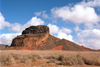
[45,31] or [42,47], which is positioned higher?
Answer: [45,31]

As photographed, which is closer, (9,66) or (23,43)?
(9,66)

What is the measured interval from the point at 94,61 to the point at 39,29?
65.1 m

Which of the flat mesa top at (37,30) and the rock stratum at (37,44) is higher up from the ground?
the flat mesa top at (37,30)

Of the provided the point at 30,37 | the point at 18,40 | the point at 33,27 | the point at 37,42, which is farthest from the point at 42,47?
the point at 33,27

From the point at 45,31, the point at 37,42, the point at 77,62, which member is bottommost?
the point at 77,62

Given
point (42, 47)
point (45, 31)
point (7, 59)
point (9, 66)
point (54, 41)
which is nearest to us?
point (9, 66)

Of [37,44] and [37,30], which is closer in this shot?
[37,44]

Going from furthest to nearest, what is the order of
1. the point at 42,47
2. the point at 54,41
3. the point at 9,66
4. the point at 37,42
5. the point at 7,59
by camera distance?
the point at 54,41, the point at 37,42, the point at 42,47, the point at 7,59, the point at 9,66

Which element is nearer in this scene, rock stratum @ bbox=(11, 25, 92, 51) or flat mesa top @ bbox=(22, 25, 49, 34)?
rock stratum @ bbox=(11, 25, 92, 51)

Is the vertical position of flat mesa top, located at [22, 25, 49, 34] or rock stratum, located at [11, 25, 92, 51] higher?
flat mesa top, located at [22, 25, 49, 34]

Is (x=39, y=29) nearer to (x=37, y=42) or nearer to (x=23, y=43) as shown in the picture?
(x=37, y=42)

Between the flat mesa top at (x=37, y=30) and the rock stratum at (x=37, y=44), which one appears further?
the flat mesa top at (x=37, y=30)

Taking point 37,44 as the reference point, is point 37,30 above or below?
above

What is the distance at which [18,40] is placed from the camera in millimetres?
63125
